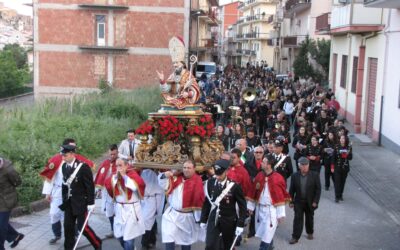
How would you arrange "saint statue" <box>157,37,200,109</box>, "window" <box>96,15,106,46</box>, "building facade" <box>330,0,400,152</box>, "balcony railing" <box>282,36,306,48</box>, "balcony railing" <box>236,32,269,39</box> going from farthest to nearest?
"balcony railing" <box>236,32,269,39</box> < "balcony railing" <box>282,36,306,48</box> < "window" <box>96,15,106,46</box> < "building facade" <box>330,0,400,152</box> < "saint statue" <box>157,37,200,109</box>

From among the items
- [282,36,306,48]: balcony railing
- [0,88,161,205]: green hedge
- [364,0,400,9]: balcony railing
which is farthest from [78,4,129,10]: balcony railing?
[364,0,400,9]: balcony railing

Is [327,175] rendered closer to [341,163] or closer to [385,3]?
[341,163]

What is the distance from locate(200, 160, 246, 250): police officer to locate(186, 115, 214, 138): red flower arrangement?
3.94 feet

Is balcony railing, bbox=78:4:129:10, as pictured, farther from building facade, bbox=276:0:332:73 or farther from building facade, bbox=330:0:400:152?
building facade, bbox=330:0:400:152

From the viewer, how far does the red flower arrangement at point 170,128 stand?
9.10 m

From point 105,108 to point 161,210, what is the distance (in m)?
12.9

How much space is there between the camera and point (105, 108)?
22.3 meters

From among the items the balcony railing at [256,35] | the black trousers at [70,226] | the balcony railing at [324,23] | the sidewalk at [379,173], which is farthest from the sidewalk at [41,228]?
the balcony railing at [256,35]

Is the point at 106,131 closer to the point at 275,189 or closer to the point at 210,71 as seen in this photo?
the point at 275,189

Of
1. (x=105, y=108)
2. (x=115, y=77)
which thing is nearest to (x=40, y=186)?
(x=105, y=108)

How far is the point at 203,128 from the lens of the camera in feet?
30.2

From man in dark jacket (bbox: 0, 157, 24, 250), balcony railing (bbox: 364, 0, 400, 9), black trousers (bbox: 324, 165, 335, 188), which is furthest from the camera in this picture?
balcony railing (bbox: 364, 0, 400, 9)

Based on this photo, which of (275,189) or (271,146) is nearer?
(275,189)

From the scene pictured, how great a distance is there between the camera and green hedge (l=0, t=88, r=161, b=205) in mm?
12969
